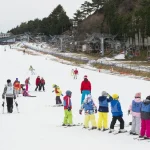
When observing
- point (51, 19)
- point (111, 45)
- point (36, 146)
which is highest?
point (51, 19)

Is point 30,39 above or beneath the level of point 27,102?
above

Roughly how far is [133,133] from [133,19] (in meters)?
61.3

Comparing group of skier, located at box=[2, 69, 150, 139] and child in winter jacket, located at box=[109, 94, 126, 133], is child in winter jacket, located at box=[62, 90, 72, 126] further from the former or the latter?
child in winter jacket, located at box=[109, 94, 126, 133]

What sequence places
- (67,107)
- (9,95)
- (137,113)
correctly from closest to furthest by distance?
(137,113), (67,107), (9,95)

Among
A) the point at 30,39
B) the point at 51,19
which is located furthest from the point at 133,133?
the point at 30,39

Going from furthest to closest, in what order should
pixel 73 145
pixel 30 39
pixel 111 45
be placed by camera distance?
pixel 30 39
pixel 111 45
pixel 73 145

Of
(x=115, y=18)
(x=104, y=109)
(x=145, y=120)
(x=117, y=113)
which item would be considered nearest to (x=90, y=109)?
(x=104, y=109)

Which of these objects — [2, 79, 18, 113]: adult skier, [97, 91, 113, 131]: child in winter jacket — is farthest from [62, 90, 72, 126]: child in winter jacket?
[2, 79, 18, 113]: adult skier

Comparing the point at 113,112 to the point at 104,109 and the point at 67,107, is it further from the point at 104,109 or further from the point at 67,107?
the point at 67,107

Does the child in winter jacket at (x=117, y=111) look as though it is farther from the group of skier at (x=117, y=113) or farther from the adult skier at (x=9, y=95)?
the adult skier at (x=9, y=95)

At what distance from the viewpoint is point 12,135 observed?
1388cm

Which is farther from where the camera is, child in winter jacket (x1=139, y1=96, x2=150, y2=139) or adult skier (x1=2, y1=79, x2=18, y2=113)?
adult skier (x1=2, y1=79, x2=18, y2=113)

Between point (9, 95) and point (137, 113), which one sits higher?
point (9, 95)

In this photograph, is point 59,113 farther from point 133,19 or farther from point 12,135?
point 133,19
